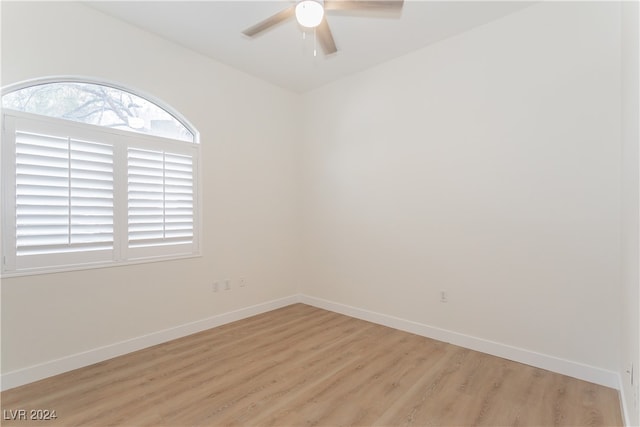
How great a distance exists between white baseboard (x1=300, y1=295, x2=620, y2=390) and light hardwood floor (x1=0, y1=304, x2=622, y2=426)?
0.08 meters

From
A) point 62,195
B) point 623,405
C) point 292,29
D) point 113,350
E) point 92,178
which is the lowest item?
point 623,405

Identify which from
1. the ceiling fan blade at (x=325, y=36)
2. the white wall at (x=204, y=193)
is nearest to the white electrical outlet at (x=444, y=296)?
the white wall at (x=204, y=193)

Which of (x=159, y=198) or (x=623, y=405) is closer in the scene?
(x=623, y=405)

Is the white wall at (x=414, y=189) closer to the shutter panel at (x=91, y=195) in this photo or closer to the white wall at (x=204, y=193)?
the white wall at (x=204, y=193)

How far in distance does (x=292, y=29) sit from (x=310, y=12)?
107cm

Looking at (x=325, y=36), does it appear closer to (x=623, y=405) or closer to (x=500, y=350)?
(x=500, y=350)

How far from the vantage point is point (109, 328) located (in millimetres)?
2877

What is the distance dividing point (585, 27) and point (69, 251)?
15.2 ft

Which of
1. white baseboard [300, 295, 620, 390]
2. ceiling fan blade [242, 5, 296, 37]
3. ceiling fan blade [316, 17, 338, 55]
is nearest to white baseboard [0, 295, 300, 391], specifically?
white baseboard [300, 295, 620, 390]

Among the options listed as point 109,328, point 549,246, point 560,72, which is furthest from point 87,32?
point 549,246

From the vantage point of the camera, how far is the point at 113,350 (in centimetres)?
288

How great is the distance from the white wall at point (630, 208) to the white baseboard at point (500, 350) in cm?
19

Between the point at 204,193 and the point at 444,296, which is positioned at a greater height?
the point at 204,193

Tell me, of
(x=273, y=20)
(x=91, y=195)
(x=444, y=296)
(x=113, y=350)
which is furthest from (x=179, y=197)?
(x=444, y=296)
